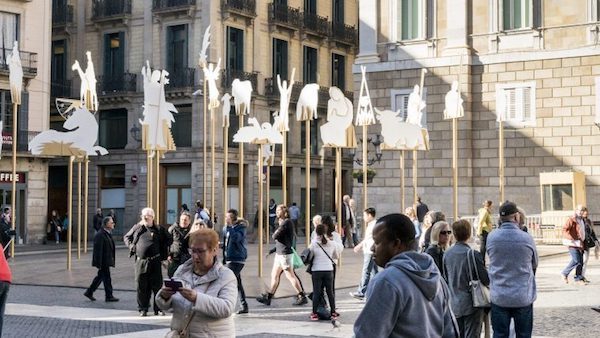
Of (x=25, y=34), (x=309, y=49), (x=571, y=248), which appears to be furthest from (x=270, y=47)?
(x=571, y=248)

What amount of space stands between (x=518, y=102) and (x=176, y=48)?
1822 centimetres

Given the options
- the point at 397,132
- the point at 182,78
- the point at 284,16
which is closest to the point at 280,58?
the point at 284,16

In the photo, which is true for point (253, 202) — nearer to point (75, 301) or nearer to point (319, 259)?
point (75, 301)

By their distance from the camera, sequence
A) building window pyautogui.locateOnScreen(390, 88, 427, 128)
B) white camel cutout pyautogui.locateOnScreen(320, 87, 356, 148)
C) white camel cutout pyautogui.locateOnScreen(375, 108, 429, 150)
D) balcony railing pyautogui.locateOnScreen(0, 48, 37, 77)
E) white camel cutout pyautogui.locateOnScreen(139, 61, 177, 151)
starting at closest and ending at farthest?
white camel cutout pyautogui.locateOnScreen(139, 61, 177, 151)
white camel cutout pyautogui.locateOnScreen(320, 87, 356, 148)
white camel cutout pyautogui.locateOnScreen(375, 108, 429, 150)
building window pyautogui.locateOnScreen(390, 88, 427, 128)
balcony railing pyautogui.locateOnScreen(0, 48, 37, 77)

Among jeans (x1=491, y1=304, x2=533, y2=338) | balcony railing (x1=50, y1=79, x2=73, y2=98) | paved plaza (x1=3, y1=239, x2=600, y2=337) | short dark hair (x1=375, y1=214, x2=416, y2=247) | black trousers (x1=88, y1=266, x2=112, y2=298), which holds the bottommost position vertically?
paved plaza (x1=3, y1=239, x2=600, y2=337)

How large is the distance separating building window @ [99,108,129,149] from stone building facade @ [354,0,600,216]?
1511 cm

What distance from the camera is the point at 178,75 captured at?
44031 mm

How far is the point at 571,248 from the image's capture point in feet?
61.5

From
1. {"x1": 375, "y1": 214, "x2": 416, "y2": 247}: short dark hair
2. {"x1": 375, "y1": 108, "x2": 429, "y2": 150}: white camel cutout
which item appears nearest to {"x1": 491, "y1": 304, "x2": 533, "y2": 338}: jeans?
Result: {"x1": 375, "y1": 214, "x2": 416, "y2": 247}: short dark hair

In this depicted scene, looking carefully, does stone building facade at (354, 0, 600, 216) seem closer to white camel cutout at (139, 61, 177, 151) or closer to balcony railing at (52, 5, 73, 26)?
white camel cutout at (139, 61, 177, 151)

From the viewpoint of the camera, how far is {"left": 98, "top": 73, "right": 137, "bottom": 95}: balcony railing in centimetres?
4481

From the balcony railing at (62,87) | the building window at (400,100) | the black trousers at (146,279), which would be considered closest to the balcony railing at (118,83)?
the balcony railing at (62,87)

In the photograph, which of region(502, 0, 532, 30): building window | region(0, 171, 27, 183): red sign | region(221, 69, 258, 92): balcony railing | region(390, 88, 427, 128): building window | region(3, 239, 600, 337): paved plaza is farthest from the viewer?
region(221, 69, 258, 92): balcony railing

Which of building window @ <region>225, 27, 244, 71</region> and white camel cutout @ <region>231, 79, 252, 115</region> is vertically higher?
building window @ <region>225, 27, 244, 71</region>
